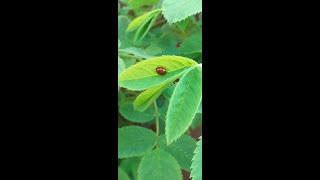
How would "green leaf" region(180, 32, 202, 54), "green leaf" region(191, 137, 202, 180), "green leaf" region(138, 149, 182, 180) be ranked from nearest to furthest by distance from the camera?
"green leaf" region(191, 137, 202, 180)
"green leaf" region(138, 149, 182, 180)
"green leaf" region(180, 32, 202, 54)

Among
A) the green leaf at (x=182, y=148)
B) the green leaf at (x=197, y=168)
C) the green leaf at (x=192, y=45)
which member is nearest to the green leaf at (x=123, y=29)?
the green leaf at (x=192, y=45)

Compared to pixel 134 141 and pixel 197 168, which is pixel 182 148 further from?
pixel 197 168

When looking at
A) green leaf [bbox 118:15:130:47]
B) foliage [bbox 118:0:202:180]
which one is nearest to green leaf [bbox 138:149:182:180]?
foliage [bbox 118:0:202:180]

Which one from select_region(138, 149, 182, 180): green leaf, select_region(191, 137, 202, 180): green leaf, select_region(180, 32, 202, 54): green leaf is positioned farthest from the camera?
select_region(180, 32, 202, 54): green leaf

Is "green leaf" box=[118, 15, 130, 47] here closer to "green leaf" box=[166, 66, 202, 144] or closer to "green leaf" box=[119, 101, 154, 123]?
"green leaf" box=[119, 101, 154, 123]
